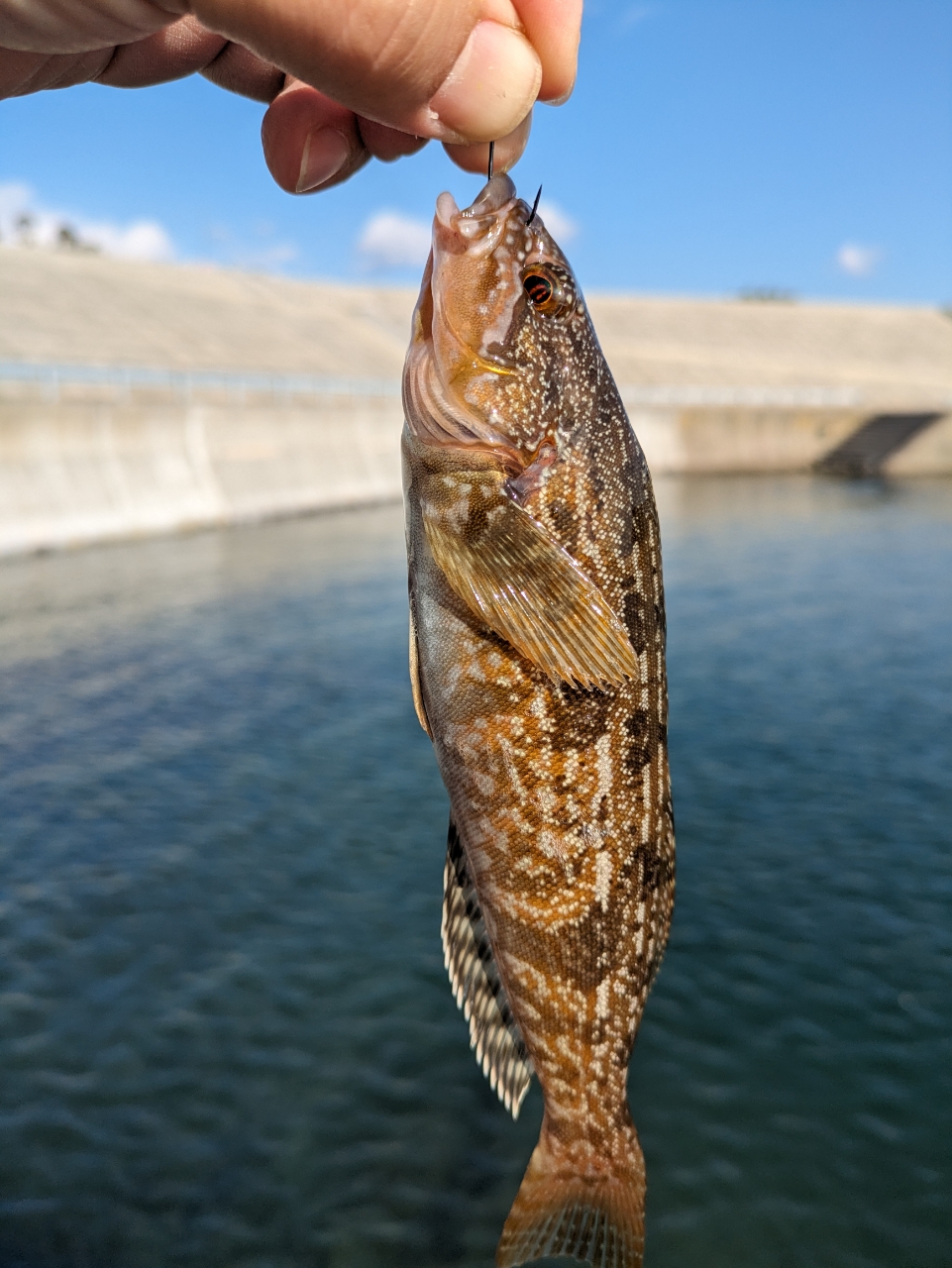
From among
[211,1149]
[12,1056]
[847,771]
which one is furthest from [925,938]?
[12,1056]

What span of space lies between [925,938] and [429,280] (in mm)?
8645

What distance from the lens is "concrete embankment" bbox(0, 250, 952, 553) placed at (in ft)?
106

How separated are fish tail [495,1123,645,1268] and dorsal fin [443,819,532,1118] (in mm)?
294

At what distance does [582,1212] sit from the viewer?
429 centimetres

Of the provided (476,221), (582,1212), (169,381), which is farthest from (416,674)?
(169,381)

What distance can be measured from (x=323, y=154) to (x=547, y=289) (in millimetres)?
974

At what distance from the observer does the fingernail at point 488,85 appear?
2785 millimetres

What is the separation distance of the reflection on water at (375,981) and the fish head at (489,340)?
5.63 m

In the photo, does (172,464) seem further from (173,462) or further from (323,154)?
(323,154)

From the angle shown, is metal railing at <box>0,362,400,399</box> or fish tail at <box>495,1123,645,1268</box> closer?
fish tail at <box>495,1123,645,1268</box>

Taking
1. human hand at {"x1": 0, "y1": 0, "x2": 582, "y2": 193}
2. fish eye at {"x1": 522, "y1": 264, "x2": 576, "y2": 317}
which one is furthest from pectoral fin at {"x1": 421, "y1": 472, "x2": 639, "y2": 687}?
human hand at {"x1": 0, "y1": 0, "x2": 582, "y2": 193}

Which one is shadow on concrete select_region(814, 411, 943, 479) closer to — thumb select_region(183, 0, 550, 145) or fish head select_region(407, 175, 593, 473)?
fish head select_region(407, 175, 593, 473)

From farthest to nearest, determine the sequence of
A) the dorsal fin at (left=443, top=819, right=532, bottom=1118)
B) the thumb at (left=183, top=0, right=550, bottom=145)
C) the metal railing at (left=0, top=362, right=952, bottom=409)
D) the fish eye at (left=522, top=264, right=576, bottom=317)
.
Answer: the metal railing at (left=0, top=362, right=952, bottom=409)
the dorsal fin at (left=443, top=819, right=532, bottom=1118)
the fish eye at (left=522, top=264, right=576, bottom=317)
the thumb at (left=183, top=0, right=550, bottom=145)

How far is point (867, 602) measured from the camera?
82.5 ft
